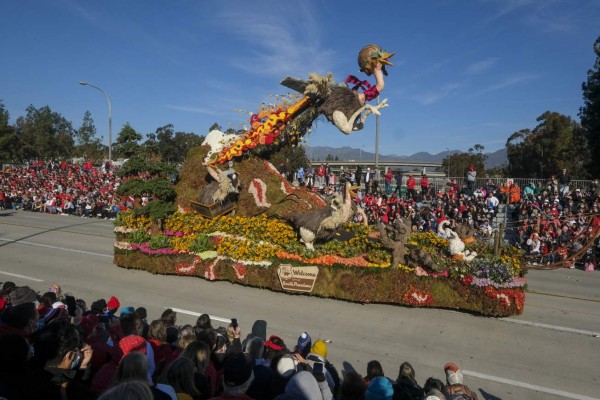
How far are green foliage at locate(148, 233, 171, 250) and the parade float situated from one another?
0.04 metres

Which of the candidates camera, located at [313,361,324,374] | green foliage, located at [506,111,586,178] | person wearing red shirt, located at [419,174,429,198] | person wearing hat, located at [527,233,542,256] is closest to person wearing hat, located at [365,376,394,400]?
camera, located at [313,361,324,374]

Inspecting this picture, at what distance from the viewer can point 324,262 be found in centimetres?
1136

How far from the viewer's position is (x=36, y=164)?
145 feet

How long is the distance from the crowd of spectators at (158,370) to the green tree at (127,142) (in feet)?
29.4

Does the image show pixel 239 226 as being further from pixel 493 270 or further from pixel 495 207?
pixel 495 207

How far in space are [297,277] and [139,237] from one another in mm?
6176

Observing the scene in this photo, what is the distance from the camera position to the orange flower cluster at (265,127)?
14.3m

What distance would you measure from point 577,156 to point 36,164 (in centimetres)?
5403

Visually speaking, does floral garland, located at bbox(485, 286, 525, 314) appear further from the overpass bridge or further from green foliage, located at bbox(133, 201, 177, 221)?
→ the overpass bridge

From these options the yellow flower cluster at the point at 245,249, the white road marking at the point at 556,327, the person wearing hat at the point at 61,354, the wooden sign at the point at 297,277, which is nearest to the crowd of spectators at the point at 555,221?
the white road marking at the point at 556,327

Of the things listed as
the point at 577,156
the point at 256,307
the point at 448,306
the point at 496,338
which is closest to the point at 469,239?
the point at 448,306

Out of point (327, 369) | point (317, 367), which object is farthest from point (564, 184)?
point (317, 367)

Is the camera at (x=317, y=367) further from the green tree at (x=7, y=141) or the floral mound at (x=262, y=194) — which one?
the green tree at (x=7, y=141)

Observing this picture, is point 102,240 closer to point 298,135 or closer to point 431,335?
point 298,135
